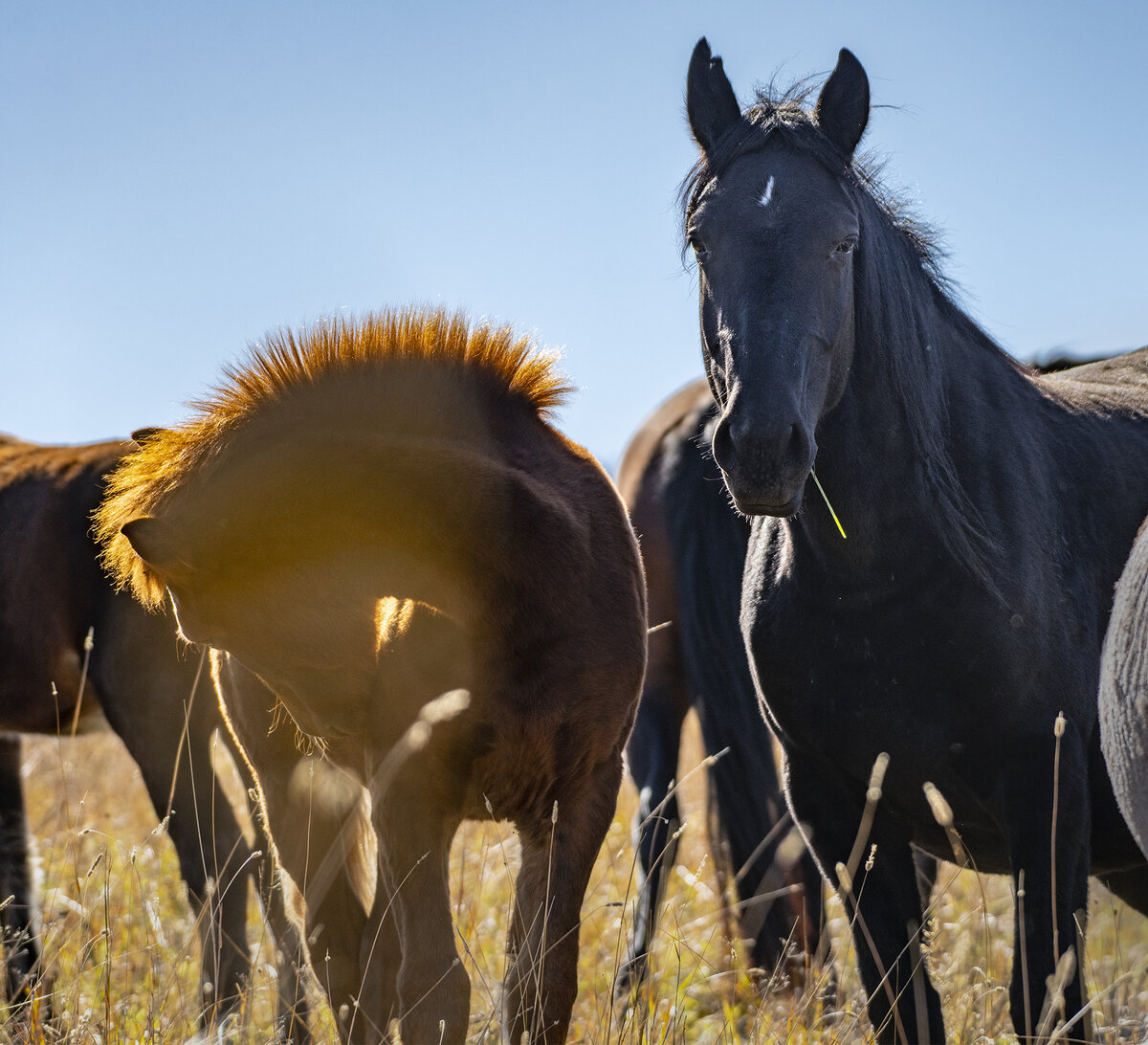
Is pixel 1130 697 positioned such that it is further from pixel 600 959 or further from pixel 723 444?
pixel 600 959

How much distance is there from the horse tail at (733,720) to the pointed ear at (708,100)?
166 centimetres

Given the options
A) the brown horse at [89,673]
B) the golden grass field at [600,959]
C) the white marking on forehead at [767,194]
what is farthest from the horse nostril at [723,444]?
the brown horse at [89,673]

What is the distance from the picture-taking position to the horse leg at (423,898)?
2492 mm

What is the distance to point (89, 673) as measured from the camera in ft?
13.6

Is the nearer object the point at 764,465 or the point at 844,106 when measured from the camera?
the point at 764,465

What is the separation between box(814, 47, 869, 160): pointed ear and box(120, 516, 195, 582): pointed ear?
69.9 inches

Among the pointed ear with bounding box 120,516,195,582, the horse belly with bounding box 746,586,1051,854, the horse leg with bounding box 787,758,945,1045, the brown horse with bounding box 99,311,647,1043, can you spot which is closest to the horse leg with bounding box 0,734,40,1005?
the brown horse with bounding box 99,311,647,1043

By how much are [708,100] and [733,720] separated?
241 centimetres

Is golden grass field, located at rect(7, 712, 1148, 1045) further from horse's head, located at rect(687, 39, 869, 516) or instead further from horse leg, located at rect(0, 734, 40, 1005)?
horse's head, located at rect(687, 39, 869, 516)

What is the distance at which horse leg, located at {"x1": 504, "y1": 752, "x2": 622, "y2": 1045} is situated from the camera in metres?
2.51

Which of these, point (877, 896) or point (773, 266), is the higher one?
point (773, 266)

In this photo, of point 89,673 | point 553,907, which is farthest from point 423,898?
point 89,673

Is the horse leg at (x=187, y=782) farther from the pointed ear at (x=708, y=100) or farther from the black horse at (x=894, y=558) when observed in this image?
the pointed ear at (x=708, y=100)

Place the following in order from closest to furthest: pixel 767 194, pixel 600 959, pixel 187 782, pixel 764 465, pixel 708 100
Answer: pixel 764 465 < pixel 767 194 < pixel 708 100 < pixel 187 782 < pixel 600 959
